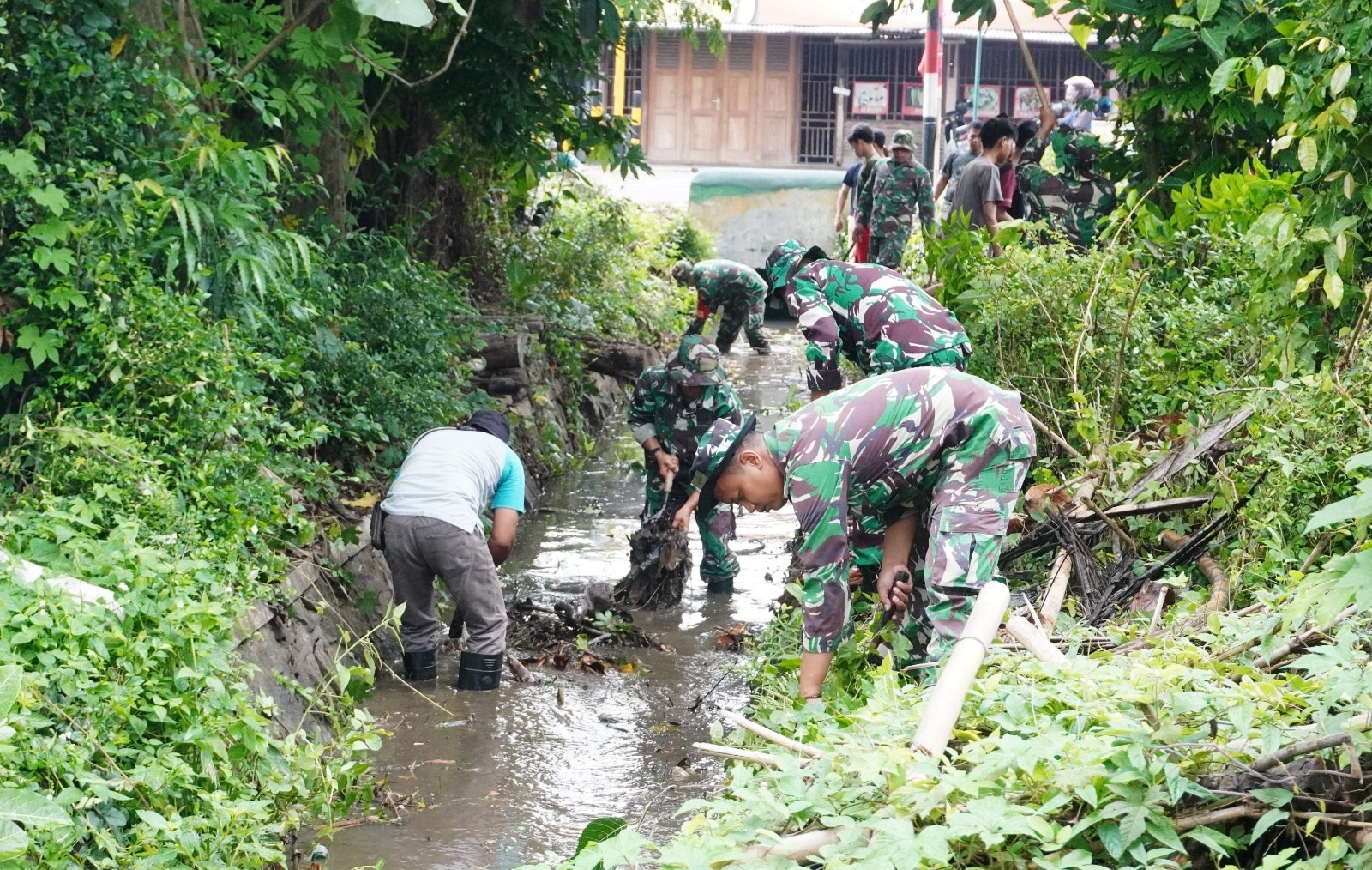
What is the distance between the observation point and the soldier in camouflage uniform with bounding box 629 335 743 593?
8.73 metres

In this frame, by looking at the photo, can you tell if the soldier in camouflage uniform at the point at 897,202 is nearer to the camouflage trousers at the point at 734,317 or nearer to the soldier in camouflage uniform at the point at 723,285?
the camouflage trousers at the point at 734,317

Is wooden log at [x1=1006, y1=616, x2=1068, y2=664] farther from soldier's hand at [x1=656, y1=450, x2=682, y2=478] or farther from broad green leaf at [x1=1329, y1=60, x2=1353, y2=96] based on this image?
soldier's hand at [x1=656, y1=450, x2=682, y2=478]

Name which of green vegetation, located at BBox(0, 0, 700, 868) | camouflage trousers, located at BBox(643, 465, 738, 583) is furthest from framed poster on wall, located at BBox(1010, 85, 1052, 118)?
camouflage trousers, located at BBox(643, 465, 738, 583)

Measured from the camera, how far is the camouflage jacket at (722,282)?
36.7 feet

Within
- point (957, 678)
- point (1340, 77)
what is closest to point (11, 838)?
point (957, 678)

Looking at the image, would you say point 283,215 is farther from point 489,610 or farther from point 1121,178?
point 1121,178

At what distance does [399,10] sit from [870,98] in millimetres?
21774

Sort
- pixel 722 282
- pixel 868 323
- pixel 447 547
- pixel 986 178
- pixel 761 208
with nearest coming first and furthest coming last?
pixel 868 323 → pixel 447 547 → pixel 722 282 → pixel 986 178 → pixel 761 208

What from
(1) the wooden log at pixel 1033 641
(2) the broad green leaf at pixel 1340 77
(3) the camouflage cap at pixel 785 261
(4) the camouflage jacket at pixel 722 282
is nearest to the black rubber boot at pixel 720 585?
(3) the camouflage cap at pixel 785 261

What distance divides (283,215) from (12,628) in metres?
5.56

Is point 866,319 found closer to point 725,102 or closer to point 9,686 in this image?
point 9,686

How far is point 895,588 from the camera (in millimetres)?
5438

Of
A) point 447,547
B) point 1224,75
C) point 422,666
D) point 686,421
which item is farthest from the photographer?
point 686,421

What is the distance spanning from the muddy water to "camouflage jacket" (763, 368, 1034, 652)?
1001mm
